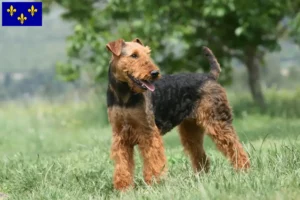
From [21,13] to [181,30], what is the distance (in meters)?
6.49

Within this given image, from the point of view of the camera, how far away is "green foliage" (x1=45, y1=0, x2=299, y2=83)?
1572 centimetres

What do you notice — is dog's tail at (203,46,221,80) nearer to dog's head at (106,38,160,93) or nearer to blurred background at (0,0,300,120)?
dog's head at (106,38,160,93)

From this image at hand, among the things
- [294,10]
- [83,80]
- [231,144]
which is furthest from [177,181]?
[83,80]

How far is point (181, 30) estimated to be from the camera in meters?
16.1

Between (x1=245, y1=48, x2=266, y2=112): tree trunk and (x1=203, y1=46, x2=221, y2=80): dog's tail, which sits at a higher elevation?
(x1=203, y1=46, x2=221, y2=80): dog's tail

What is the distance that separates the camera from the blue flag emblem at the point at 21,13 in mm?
10125

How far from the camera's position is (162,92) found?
24.7ft

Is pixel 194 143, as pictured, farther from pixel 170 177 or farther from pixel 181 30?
pixel 181 30

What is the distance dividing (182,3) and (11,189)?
10.3 meters

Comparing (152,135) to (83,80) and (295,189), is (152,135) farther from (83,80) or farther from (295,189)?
(83,80)

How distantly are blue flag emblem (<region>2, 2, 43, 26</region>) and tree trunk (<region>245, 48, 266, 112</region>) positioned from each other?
362 inches

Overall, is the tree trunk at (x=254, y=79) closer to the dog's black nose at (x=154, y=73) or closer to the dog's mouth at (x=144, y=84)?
the dog's mouth at (x=144, y=84)

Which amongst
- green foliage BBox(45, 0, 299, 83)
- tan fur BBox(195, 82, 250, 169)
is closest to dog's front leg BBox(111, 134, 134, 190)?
tan fur BBox(195, 82, 250, 169)

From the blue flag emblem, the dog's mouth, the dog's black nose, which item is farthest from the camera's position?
the blue flag emblem
